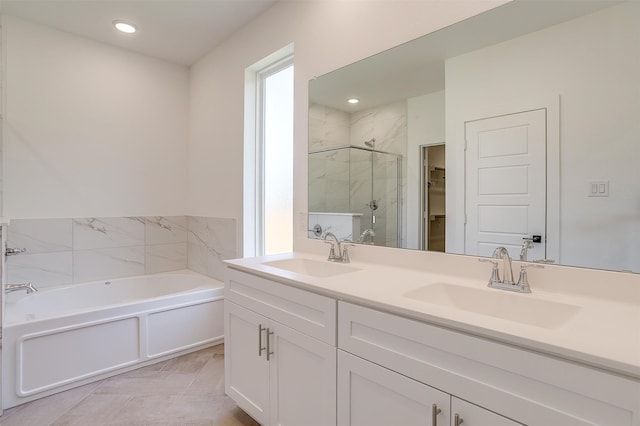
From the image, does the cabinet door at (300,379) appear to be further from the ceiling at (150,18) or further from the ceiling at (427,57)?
the ceiling at (150,18)

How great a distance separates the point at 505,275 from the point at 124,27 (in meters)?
3.23

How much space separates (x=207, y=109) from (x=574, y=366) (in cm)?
329

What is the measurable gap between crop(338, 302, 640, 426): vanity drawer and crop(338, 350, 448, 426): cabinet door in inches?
1.2

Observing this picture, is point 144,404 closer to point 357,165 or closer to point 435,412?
point 435,412

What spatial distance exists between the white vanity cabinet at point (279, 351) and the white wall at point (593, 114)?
0.96 metres

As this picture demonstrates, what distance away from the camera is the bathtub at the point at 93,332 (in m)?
1.94

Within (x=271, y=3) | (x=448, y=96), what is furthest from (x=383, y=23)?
(x=271, y=3)

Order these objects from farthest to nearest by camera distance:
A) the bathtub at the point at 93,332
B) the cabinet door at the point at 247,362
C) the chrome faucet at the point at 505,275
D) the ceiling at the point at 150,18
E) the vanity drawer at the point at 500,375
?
the ceiling at the point at 150,18
the bathtub at the point at 93,332
the cabinet door at the point at 247,362
the chrome faucet at the point at 505,275
the vanity drawer at the point at 500,375

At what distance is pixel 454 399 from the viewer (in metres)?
0.89

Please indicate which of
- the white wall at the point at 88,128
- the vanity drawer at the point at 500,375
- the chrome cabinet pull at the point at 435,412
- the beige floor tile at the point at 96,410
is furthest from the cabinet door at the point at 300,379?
the white wall at the point at 88,128

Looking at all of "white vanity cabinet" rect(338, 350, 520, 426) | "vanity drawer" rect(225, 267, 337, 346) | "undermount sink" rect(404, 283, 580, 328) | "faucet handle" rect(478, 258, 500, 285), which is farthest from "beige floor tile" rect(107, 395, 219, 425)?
"faucet handle" rect(478, 258, 500, 285)

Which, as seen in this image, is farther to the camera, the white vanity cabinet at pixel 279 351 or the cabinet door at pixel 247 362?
the cabinet door at pixel 247 362

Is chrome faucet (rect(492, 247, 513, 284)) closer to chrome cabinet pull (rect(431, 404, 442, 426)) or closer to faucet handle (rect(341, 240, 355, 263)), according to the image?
chrome cabinet pull (rect(431, 404, 442, 426))

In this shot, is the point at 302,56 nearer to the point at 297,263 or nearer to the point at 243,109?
the point at 243,109
